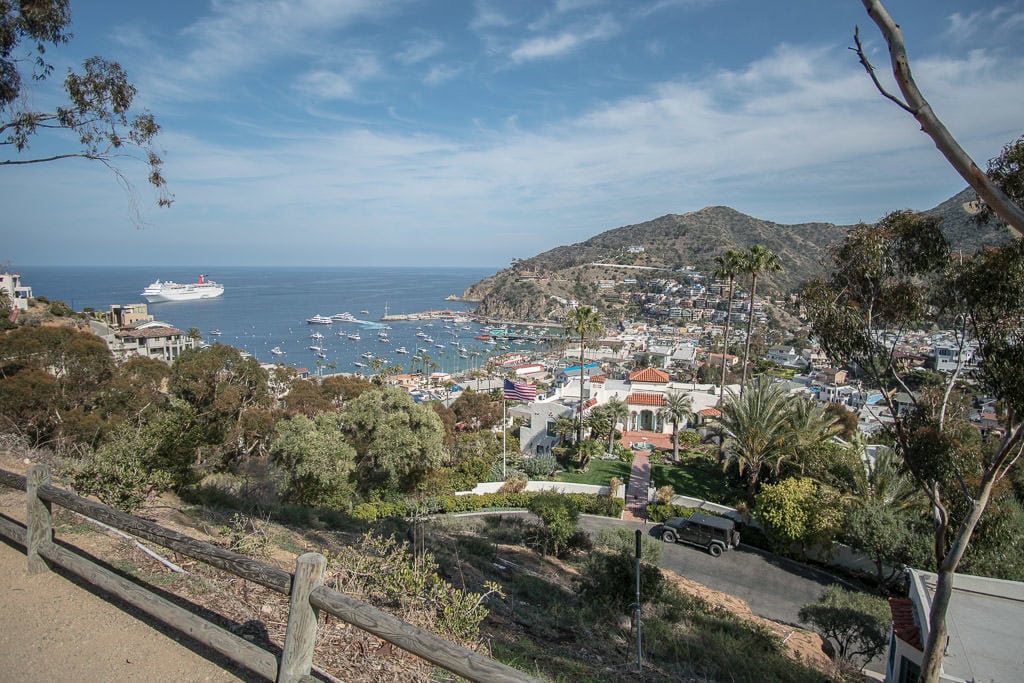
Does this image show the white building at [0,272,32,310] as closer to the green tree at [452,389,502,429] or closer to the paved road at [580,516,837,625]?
the green tree at [452,389,502,429]

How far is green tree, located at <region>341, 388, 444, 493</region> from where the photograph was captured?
19578mm

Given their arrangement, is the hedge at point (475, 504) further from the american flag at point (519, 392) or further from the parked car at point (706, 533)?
the american flag at point (519, 392)

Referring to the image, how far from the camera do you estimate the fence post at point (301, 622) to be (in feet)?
9.81

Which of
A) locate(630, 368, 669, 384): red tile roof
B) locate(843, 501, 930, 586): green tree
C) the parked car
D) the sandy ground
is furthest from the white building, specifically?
locate(843, 501, 930, 586): green tree

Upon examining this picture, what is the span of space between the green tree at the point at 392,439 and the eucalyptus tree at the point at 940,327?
13.7m

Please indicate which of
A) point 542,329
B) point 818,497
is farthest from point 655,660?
point 542,329

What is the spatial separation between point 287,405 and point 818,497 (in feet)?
81.5

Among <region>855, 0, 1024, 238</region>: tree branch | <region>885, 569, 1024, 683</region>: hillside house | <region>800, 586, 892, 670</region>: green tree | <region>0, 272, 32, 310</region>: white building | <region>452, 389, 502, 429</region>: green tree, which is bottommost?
<region>452, 389, 502, 429</region>: green tree

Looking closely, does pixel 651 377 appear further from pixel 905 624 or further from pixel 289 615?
pixel 289 615

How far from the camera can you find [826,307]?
8.97 m

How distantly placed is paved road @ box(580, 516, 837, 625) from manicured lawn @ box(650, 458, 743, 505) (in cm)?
419


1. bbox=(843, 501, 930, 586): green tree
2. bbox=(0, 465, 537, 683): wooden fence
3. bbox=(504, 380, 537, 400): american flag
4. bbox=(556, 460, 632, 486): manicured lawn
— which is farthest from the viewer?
bbox=(504, 380, 537, 400): american flag

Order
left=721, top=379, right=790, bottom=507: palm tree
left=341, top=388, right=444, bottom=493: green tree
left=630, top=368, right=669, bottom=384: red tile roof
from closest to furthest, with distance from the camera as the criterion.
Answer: left=721, top=379, right=790, bottom=507: palm tree → left=341, top=388, right=444, bottom=493: green tree → left=630, top=368, right=669, bottom=384: red tile roof

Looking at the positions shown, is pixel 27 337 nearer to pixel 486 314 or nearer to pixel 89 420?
pixel 89 420
